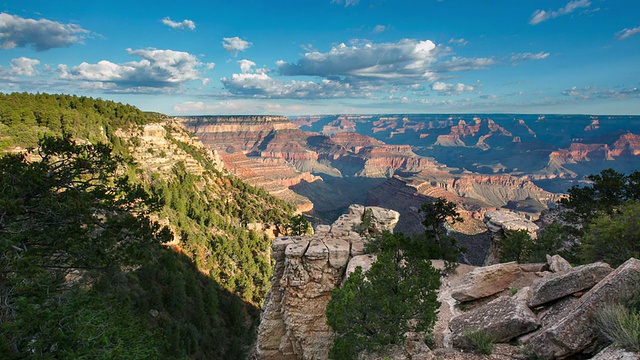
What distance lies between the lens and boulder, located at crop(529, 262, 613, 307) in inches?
448

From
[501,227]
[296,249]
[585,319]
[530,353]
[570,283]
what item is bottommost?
[501,227]

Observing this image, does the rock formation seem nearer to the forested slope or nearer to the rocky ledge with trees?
the rocky ledge with trees

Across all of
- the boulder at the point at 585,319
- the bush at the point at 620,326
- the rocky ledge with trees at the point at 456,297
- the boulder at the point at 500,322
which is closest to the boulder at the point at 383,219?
the rocky ledge with trees at the point at 456,297

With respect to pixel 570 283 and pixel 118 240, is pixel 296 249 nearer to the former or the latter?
pixel 118 240

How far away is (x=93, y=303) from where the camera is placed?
48.0 feet

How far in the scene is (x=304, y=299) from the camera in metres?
22.7

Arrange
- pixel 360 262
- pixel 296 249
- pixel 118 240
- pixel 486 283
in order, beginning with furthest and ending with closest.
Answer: pixel 296 249 < pixel 360 262 < pixel 486 283 < pixel 118 240

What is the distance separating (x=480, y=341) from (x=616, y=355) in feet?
12.4

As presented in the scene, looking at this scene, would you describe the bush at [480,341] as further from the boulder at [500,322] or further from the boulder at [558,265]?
the boulder at [558,265]

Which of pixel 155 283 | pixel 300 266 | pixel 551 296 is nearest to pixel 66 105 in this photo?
pixel 155 283

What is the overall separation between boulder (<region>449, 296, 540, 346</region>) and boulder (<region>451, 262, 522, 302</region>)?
14.5ft

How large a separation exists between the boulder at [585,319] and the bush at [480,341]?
1.38 meters

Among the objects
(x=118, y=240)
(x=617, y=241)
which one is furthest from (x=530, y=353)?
(x=118, y=240)

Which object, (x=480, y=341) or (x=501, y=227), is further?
(x=501, y=227)
